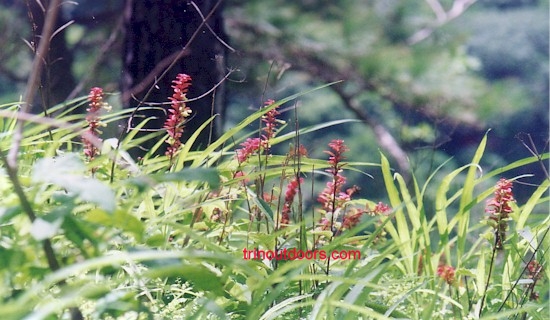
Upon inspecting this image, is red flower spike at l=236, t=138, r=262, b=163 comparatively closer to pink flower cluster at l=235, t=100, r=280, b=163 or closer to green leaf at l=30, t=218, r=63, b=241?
pink flower cluster at l=235, t=100, r=280, b=163

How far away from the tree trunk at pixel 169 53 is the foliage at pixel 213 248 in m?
0.47

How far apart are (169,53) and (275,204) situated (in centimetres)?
60

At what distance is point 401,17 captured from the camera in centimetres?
550

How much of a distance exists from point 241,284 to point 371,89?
11.3ft

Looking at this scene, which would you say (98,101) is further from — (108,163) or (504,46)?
(504,46)

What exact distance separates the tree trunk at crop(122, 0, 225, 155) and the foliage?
474 mm

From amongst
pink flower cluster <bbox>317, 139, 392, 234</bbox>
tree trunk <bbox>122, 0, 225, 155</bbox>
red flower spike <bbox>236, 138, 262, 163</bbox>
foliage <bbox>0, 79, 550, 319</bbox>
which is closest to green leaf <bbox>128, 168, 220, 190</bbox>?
foliage <bbox>0, 79, 550, 319</bbox>

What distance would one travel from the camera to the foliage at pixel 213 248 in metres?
0.62

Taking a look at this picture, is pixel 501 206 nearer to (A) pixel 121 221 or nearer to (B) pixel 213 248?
(B) pixel 213 248

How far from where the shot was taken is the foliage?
622 millimetres

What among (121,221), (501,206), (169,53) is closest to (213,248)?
(121,221)

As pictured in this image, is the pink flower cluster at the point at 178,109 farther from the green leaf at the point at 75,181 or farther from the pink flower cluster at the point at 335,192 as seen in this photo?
the green leaf at the point at 75,181

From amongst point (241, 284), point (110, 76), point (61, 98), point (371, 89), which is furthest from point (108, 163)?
point (371, 89)

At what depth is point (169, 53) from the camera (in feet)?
5.84
